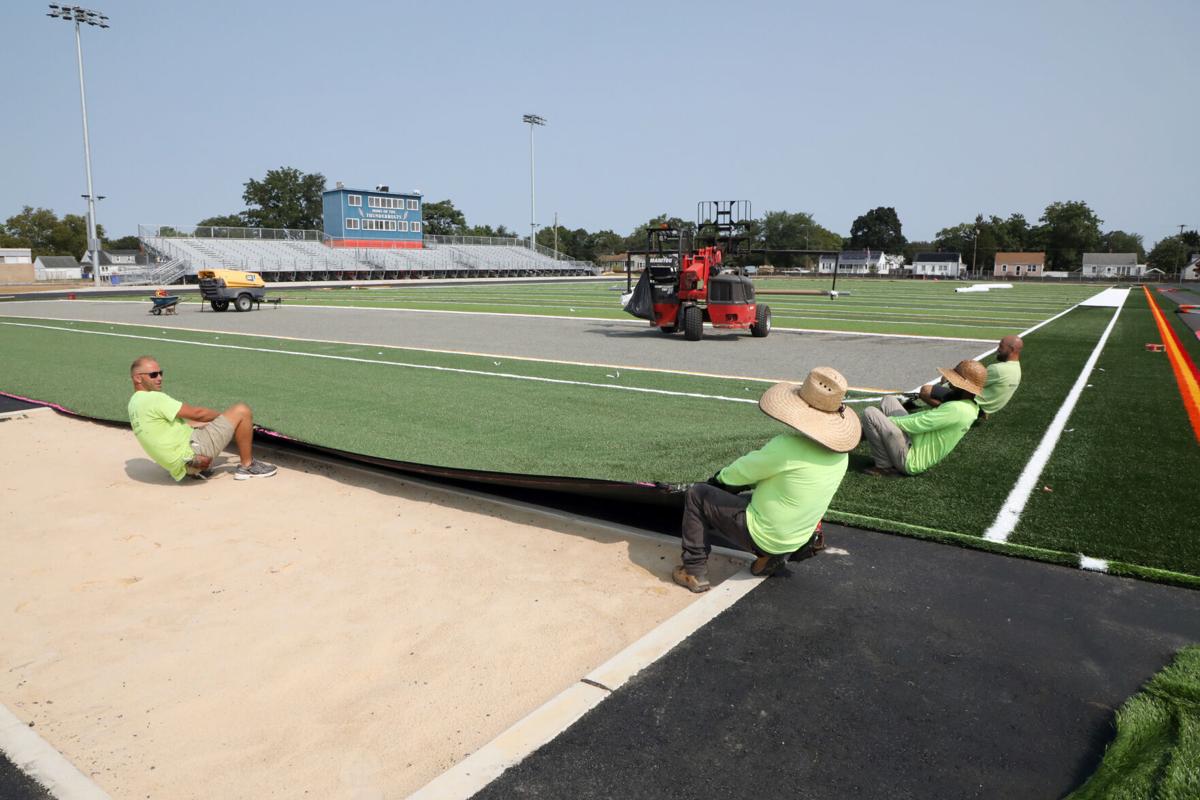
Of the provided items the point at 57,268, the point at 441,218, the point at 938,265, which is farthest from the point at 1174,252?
the point at 57,268

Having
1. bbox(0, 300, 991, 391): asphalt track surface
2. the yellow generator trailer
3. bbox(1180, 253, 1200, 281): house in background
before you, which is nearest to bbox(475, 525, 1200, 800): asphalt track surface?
bbox(0, 300, 991, 391): asphalt track surface

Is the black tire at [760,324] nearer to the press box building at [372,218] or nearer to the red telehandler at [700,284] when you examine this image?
the red telehandler at [700,284]

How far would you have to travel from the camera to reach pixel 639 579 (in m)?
4.57

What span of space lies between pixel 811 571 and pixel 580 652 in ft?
5.45

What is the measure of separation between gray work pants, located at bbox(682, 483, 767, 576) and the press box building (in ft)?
219

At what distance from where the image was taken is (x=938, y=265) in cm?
10206

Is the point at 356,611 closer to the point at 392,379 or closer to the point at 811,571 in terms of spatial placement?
the point at 811,571

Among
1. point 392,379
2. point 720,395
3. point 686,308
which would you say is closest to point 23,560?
point 392,379

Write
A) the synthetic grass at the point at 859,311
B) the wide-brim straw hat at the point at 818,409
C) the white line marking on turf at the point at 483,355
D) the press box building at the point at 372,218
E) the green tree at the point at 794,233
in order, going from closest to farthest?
1. the wide-brim straw hat at the point at 818,409
2. the white line marking on turf at the point at 483,355
3. the synthetic grass at the point at 859,311
4. the press box building at the point at 372,218
5. the green tree at the point at 794,233

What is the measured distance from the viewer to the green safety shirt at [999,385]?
26.1 feet

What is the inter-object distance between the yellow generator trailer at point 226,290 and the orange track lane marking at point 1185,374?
25440 mm

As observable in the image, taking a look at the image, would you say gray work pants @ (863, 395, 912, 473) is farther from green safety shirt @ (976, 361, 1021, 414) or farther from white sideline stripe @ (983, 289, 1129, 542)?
green safety shirt @ (976, 361, 1021, 414)

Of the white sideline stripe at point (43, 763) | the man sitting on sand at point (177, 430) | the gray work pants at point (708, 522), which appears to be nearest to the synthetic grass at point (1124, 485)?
the gray work pants at point (708, 522)

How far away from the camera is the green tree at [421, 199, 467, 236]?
113m
